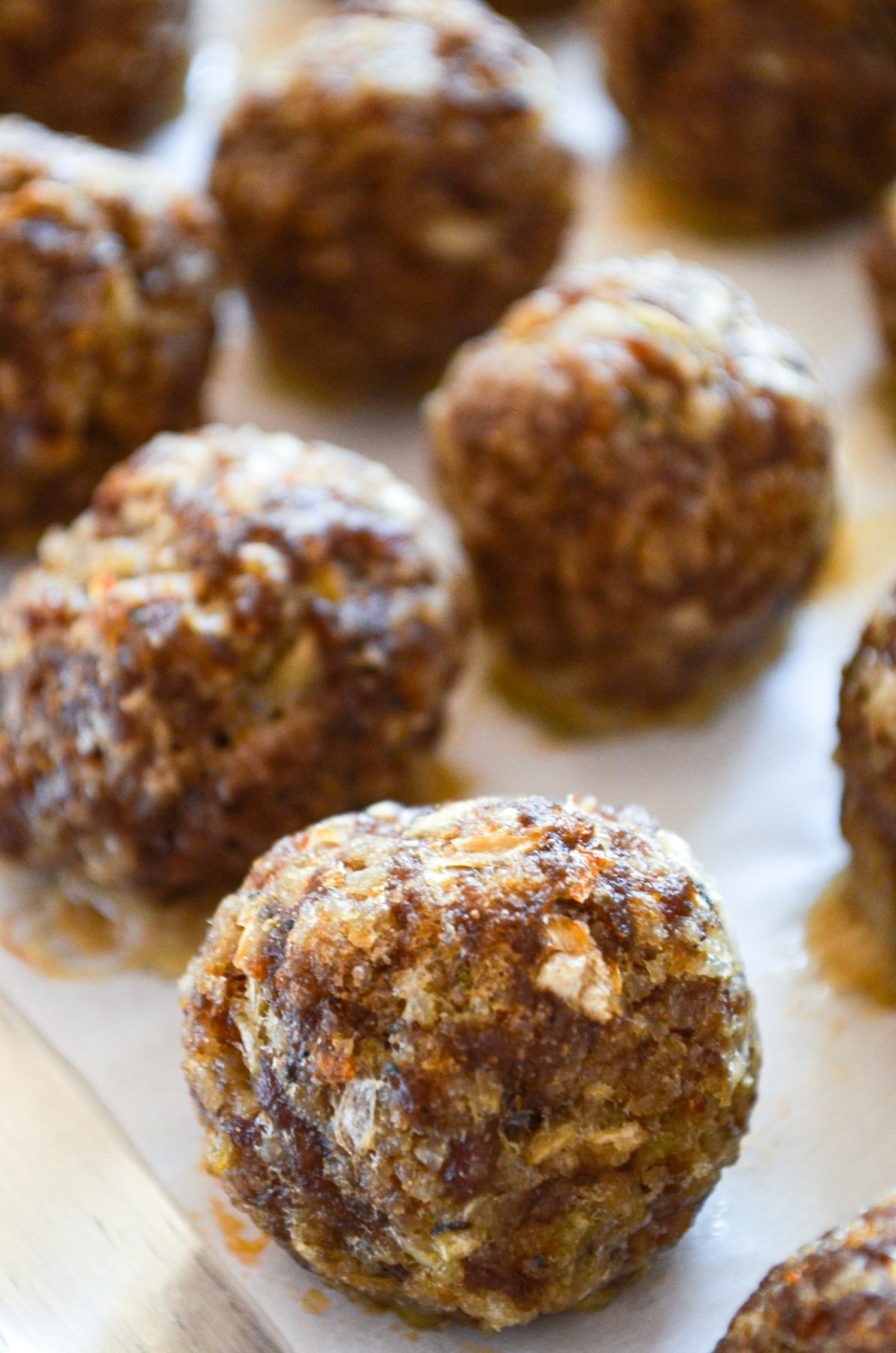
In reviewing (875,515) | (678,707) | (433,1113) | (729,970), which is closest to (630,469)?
(678,707)

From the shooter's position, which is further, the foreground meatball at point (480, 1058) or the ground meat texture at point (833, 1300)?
the foreground meatball at point (480, 1058)

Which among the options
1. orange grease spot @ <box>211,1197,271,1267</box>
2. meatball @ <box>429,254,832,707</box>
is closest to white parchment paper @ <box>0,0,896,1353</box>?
orange grease spot @ <box>211,1197,271,1267</box>

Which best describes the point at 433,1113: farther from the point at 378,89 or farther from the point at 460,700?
the point at 378,89

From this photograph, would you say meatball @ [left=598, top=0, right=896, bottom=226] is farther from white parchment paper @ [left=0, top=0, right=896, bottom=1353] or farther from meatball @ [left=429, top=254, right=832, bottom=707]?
meatball @ [left=429, top=254, right=832, bottom=707]

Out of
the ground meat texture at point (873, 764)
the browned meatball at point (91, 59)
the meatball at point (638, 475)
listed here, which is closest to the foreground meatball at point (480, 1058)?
the ground meat texture at point (873, 764)

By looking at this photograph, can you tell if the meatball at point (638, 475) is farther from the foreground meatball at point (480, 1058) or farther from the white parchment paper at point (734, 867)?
the foreground meatball at point (480, 1058)
